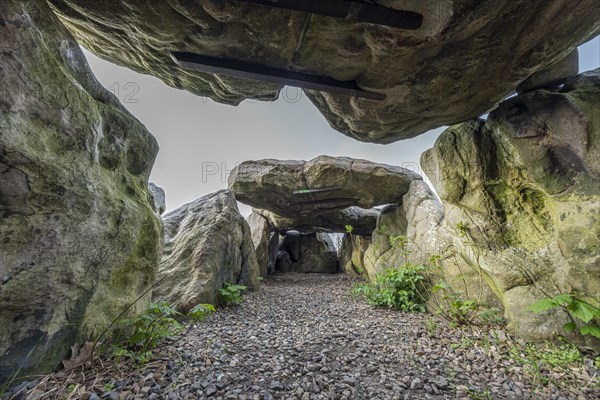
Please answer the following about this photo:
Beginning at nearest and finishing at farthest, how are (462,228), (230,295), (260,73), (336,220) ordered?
(260,73), (462,228), (230,295), (336,220)

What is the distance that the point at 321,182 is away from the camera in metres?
8.87

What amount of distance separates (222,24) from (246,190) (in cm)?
704

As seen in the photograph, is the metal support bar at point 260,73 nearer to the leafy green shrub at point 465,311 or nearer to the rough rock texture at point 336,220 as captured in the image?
the leafy green shrub at point 465,311

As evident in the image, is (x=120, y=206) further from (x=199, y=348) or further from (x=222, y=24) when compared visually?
(x=222, y=24)

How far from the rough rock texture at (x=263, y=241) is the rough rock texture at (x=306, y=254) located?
1454 mm

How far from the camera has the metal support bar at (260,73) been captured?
3.08m

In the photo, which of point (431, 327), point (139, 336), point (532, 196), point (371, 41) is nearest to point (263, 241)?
point (431, 327)

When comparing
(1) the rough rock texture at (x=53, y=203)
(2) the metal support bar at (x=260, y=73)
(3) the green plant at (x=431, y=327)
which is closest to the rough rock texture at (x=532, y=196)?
(3) the green plant at (x=431, y=327)

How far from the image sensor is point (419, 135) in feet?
16.6

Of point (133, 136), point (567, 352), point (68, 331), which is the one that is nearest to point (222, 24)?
point (133, 136)

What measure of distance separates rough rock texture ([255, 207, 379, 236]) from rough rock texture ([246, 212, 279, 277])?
438 mm

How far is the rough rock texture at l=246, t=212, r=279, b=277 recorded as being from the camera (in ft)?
37.8

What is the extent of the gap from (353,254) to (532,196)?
977 centimetres

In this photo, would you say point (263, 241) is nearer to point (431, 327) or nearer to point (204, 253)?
point (204, 253)
